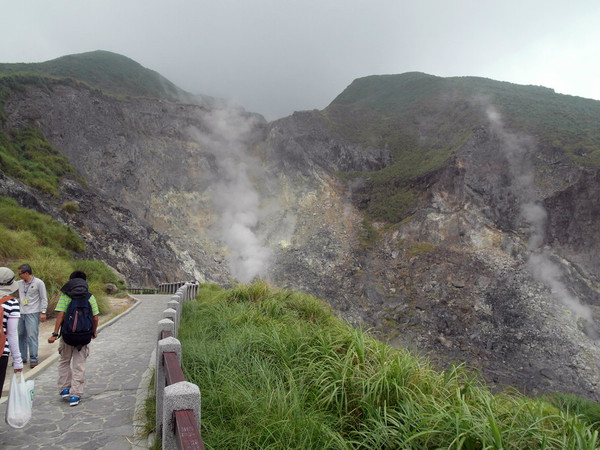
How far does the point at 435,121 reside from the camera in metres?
49.2

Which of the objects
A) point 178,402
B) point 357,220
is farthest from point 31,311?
point 357,220

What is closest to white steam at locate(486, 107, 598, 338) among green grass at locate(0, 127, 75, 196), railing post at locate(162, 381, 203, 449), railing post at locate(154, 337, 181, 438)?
railing post at locate(154, 337, 181, 438)

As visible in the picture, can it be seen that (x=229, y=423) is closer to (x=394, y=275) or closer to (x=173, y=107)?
(x=394, y=275)

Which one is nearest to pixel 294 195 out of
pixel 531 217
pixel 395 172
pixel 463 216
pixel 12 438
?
pixel 395 172

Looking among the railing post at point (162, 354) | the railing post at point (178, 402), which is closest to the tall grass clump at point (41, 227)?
the railing post at point (162, 354)

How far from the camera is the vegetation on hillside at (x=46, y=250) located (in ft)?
36.1

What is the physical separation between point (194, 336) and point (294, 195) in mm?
32813

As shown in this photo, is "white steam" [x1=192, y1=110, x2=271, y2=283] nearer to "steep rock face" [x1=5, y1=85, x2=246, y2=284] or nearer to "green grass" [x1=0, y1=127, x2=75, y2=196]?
"steep rock face" [x1=5, y1=85, x2=246, y2=284]

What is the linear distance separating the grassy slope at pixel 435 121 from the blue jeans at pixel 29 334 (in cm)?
3314

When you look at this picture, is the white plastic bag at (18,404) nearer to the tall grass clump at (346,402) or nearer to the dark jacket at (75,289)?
the dark jacket at (75,289)

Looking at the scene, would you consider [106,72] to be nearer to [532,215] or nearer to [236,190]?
[236,190]

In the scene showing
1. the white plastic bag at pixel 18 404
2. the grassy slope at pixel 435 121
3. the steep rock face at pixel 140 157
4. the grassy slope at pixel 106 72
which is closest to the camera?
the white plastic bag at pixel 18 404

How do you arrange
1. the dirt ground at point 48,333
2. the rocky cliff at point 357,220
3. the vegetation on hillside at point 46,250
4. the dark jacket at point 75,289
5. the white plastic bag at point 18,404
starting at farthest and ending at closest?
the rocky cliff at point 357,220
the vegetation on hillside at point 46,250
the dirt ground at point 48,333
the dark jacket at point 75,289
the white plastic bag at point 18,404

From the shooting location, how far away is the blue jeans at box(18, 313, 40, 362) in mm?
6156
